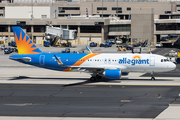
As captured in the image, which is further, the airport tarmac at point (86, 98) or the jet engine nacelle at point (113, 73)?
the jet engine nacelle at point (113, 73)

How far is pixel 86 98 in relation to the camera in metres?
31.8

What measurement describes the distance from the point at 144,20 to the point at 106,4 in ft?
150

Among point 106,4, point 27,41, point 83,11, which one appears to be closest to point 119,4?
point 106,4

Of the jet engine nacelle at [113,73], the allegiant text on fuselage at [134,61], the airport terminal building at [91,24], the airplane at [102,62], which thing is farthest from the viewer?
the airport terminal building at [91,24]

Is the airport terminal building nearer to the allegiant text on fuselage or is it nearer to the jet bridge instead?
the jet bridge

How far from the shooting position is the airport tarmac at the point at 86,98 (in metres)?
25.3

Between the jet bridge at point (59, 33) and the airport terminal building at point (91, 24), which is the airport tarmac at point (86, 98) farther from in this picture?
the airport terminal building at point (91, 24)

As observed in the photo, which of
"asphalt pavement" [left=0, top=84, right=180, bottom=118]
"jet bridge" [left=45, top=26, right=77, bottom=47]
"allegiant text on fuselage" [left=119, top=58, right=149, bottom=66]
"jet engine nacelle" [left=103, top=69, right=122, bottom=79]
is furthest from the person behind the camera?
"jet bridge" [left=45, top=26, right=77, bottom=47]

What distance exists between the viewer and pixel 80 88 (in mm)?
37594

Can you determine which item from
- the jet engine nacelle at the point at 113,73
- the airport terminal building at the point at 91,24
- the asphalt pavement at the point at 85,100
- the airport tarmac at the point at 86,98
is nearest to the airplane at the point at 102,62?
the jet engine nacelle at the point at 113,73

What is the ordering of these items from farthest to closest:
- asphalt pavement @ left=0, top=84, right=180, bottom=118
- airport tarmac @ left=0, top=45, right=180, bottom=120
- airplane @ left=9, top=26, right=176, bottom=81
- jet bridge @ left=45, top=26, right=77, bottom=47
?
1. jet bridge @ left=45, top=26, right=77, bottom=47
2. airplane @ left=9, top=26, right=176, bottom=81
3. asphalt pavement @ left=0, top=84, right=180, bottom=118
4. airport tarmac @ left=0, top=45, right=180, bottom=120

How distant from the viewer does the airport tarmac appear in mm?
25328

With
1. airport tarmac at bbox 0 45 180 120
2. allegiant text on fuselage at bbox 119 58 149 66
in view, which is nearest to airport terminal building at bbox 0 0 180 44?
airport tarmac at bbox 0 45 180 120

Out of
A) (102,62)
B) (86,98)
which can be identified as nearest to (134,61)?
(102,62)
